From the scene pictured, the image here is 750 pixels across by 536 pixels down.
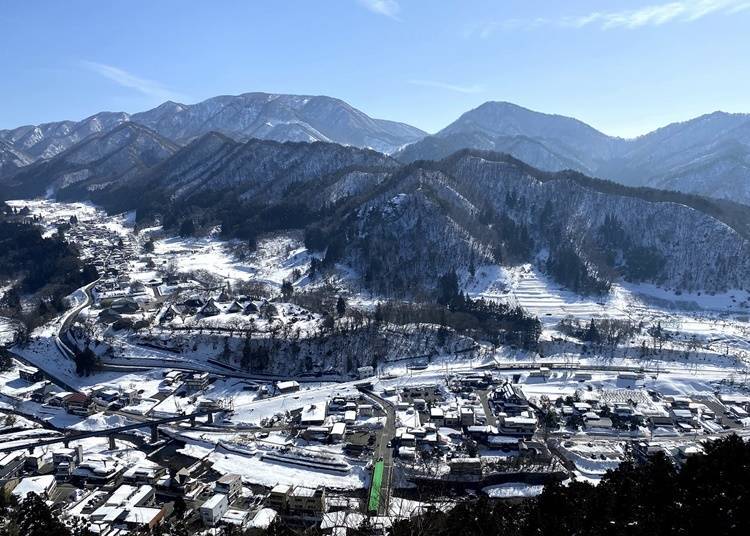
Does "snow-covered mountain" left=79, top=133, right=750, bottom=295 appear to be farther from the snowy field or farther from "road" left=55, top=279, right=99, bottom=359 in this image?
"road" left=55, top=279, right=99, bottom=359

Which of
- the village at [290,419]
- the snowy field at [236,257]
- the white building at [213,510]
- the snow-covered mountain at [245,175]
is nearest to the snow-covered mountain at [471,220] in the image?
the snow-covered mountain at [245,175]

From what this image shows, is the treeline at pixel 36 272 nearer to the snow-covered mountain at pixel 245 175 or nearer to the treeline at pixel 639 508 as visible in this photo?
the snow-covered mountain at pixel 245 175

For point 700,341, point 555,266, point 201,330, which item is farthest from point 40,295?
point 700,341

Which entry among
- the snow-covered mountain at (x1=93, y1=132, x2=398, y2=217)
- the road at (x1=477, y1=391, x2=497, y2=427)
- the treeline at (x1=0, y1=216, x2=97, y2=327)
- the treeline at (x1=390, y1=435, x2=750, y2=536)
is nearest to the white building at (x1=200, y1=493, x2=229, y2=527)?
the treeline at (x1=390, y1=435, x2=750, y2=536)

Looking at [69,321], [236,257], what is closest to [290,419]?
[69,321]

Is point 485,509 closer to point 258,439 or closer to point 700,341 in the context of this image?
point 258,439

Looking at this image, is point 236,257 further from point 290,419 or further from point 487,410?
point 487,410
